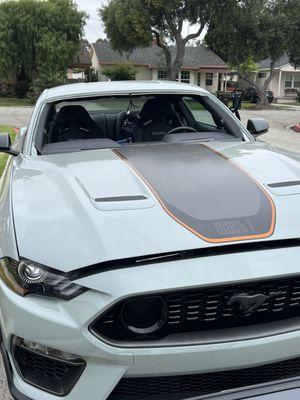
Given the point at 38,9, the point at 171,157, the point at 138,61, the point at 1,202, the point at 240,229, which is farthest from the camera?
the point at 138,61

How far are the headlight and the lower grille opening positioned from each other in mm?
230

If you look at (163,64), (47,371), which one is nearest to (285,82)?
(163,64)

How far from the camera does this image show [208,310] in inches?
69.0

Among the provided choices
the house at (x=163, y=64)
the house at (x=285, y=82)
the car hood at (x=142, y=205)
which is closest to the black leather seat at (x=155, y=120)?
the car hood at (x=142, y=205)

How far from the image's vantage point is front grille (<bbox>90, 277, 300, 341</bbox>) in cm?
170

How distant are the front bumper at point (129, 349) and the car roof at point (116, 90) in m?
2.34

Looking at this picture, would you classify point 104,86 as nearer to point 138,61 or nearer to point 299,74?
point 138,61

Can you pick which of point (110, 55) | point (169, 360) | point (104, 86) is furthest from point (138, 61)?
point (169, 360)

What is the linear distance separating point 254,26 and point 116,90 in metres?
28.3

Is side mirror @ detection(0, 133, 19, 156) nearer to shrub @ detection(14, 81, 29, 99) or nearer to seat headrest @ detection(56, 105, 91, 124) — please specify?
seat headrest @ detection(56, 105, 91, 124)

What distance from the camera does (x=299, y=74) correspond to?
165 feet

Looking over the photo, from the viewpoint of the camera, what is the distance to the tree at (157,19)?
28281mm

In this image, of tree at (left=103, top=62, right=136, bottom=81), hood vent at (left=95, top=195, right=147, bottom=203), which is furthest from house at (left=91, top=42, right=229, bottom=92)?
hood vent at (left=95, top=195, right=147, bottom=203)

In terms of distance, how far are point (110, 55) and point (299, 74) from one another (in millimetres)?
20576
